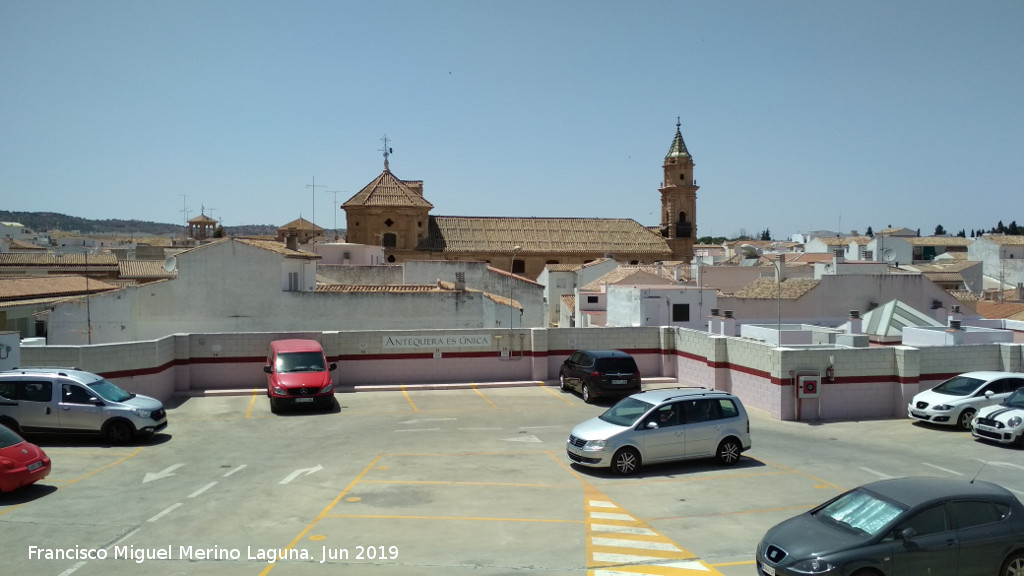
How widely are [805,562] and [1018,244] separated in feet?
321

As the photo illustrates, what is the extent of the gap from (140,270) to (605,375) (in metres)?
45.9

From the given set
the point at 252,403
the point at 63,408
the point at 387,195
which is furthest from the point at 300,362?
the point at 387,195

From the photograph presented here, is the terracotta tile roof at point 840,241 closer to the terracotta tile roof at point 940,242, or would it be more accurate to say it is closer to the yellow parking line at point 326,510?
the terracotta tile roof at point 940,242

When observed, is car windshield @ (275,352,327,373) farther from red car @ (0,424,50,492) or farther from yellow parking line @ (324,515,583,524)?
yellow parking line @ (324,515,583,524)

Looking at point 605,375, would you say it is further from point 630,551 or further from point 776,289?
point 776,289

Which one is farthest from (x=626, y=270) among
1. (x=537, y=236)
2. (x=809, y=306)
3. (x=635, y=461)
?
(x=635, y=461)

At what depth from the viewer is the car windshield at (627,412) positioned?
14.7 meters

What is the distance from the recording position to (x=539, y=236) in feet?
256

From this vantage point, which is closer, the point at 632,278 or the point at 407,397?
the point at 407,397

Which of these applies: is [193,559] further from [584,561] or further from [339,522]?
[584,561]

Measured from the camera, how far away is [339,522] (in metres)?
11.3

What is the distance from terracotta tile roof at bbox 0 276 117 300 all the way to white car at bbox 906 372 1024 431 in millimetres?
33555

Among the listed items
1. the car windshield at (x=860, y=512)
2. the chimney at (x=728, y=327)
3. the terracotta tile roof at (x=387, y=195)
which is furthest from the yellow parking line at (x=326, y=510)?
the terracotta tile roof at (x=387, y=195)

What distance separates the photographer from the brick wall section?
20234 millimetres
